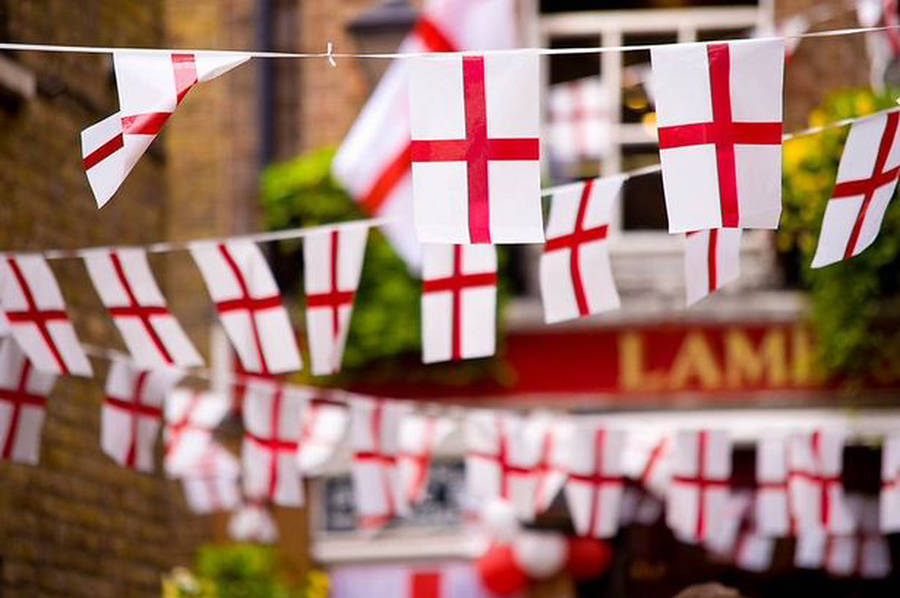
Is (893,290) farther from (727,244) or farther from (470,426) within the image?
(727,244)

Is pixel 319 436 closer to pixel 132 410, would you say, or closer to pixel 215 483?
pixel 215 483

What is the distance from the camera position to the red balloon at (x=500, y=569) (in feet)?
44.8

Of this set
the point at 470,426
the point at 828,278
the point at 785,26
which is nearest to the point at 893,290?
the point at 828,278

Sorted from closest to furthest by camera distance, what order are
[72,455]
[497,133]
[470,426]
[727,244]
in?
[497,133]
[727,244]
[72,455]
[470,426]

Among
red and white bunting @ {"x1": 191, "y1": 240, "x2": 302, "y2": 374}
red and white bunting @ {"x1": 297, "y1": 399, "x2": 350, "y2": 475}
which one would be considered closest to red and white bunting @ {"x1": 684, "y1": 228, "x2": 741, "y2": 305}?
red and white bunting @ {"x1": 191, "y1": 240, "x2": 302, "y2": 374}

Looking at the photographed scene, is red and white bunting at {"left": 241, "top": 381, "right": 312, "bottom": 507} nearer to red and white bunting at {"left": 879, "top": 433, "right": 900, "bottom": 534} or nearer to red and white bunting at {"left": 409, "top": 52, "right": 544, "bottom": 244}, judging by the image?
red and white bunting at {"left": 879, "top": 433, "right": 900, "bottom": 534}

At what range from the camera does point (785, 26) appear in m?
14.1

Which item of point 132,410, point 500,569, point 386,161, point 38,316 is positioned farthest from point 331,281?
point 500,569

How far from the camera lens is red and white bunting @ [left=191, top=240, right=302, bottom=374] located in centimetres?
862

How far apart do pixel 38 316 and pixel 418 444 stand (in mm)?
3890

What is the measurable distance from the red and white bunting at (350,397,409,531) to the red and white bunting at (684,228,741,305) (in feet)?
12.3

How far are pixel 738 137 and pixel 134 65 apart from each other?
1.70 meters

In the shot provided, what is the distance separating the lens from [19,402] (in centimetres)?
905

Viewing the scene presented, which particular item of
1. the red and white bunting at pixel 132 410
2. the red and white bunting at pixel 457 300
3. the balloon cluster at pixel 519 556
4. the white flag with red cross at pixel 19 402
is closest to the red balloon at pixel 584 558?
the balloon cluster at pixel 519 556
